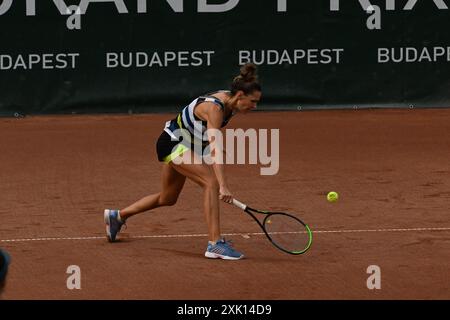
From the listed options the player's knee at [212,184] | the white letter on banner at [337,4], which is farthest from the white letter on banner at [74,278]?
the white letter on banner at [337,4]

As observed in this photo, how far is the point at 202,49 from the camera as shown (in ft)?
63.8

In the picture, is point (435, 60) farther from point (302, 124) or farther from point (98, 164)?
point (98, 164)

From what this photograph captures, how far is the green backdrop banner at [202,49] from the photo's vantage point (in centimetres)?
1920

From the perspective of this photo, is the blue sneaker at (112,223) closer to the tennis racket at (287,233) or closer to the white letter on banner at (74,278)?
the white letter on banner at (74,278)

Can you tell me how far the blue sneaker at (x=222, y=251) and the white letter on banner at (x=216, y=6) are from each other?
404 inches

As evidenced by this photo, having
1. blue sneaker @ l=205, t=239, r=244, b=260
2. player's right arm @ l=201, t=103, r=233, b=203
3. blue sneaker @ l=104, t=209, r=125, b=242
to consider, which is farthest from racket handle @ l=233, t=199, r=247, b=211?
blue sneaker @ l=104, t=209, r=125, b=242

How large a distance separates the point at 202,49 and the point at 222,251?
10279 mm

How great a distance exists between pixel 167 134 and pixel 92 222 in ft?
6.24

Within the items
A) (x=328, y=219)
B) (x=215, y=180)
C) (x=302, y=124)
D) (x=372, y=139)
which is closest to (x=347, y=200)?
(x=328, y=219)

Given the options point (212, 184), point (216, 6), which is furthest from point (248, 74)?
point (216, 6)

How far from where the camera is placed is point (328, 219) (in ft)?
37.5

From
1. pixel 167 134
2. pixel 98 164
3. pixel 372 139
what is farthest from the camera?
pixel 372 139

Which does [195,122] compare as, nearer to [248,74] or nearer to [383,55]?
[248,74]

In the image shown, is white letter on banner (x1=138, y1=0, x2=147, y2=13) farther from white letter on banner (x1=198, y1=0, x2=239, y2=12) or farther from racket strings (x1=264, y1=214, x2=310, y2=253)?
racket strings (x1=264, y1=214, x2=310, y2=253)
